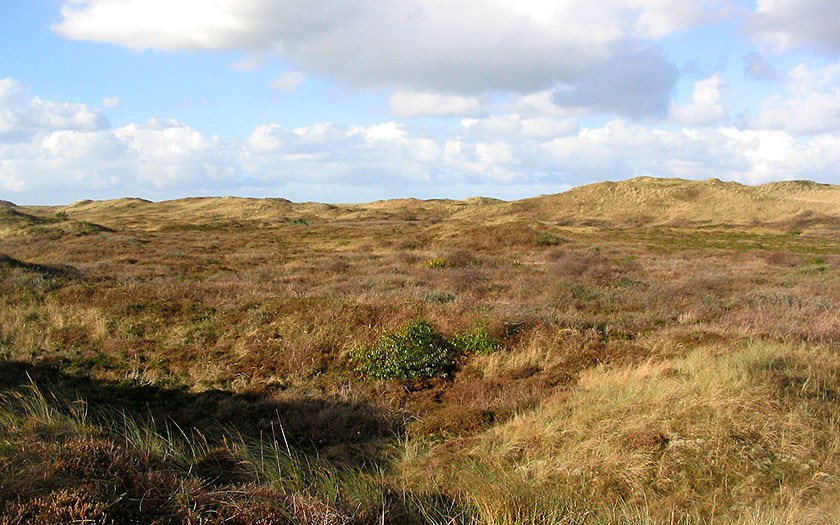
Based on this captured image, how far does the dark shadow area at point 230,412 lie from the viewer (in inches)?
313

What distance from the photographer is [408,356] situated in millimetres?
10617

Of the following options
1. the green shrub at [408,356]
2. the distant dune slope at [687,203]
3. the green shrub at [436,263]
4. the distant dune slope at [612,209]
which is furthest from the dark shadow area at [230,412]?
the distant dune slope at [687,203]

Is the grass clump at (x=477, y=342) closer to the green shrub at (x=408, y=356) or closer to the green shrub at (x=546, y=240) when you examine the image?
the green shrub at (x=408, y=356)

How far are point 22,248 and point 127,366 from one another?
28.8 m

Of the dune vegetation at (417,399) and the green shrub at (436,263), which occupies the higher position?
the green shrub at (436,263)

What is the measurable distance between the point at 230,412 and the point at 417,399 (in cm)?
297

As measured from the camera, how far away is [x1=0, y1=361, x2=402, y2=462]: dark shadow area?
7.95 m

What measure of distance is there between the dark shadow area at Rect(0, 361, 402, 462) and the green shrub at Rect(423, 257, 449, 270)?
52.8 feet

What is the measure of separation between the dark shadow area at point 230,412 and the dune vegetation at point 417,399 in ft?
0.16

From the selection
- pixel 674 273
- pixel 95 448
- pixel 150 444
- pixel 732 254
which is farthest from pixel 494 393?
pixel 732 254

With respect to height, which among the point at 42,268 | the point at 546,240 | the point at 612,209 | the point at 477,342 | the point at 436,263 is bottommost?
the point at 477,342

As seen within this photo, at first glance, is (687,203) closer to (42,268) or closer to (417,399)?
(42,268)

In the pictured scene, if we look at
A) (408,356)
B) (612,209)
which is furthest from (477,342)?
(612,209)

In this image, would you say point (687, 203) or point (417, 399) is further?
point (687, 203)
